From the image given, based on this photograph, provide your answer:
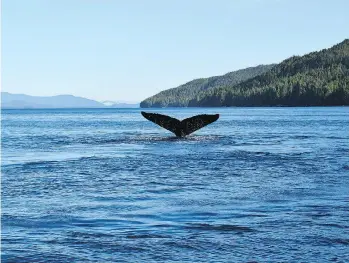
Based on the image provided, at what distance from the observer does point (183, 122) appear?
54.8m

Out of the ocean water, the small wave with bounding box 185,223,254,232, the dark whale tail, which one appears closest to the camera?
the ocean water

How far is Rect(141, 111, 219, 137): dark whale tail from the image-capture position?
52031 millimetres

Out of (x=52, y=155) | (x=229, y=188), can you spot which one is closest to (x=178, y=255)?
(x=229, y=188)

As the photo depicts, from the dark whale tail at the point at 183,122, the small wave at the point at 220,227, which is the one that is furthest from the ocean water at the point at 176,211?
the dark whale tail at the point at 183,122

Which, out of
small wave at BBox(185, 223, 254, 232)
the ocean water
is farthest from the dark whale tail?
small wave at BBox(185, 223, 254, 232)

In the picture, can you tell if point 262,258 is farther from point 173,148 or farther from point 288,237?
point 173,148

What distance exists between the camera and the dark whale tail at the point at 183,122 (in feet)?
171

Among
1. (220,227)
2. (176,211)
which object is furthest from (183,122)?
(220,227)

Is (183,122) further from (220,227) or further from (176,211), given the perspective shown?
(220,227)

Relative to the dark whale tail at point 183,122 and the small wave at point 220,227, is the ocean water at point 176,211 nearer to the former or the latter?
the small wave at point 220,227

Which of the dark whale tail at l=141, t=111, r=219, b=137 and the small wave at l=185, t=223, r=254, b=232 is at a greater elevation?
the dark whale tail at l=141, t=111, r=219, b=137

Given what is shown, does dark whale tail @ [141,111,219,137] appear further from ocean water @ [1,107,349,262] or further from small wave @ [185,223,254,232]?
small wave @ [185,223,254,232]

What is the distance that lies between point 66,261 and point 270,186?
1155 cm

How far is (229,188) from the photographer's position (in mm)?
21141
